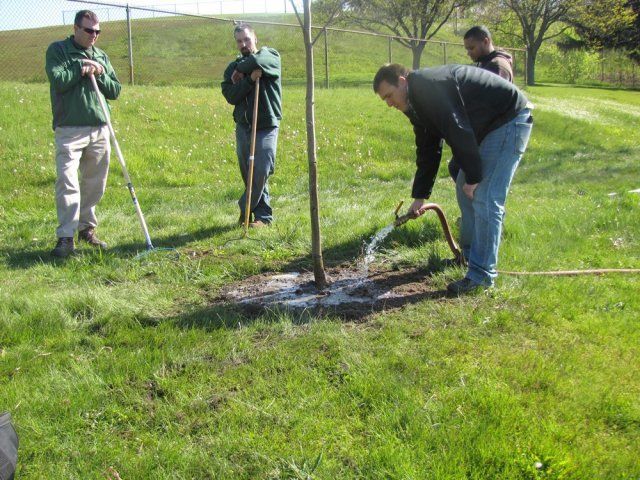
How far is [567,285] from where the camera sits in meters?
4.70

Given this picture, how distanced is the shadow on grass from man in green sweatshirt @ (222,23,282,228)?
51 centimetres

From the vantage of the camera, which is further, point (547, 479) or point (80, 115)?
point (80, 115)

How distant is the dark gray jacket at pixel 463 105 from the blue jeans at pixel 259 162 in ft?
8.44

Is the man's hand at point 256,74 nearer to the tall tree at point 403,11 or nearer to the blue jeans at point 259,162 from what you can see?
the blue jeans at point 259,162

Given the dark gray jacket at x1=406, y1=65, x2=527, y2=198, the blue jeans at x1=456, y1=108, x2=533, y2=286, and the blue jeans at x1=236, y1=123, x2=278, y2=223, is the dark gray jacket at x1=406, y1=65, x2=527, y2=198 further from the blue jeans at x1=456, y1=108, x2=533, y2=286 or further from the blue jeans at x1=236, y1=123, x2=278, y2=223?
the blue jeans at x1=236, y1=123, x2=278, y2=223

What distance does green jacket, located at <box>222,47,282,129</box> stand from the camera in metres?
6.44

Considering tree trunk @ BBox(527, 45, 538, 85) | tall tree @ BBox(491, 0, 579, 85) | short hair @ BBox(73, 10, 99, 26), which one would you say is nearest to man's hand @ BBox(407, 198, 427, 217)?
short hair @ BBox(73, 10, 99, 26)

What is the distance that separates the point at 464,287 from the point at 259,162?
3072mm

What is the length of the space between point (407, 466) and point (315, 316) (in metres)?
1.77

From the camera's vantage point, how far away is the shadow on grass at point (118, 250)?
5.64m

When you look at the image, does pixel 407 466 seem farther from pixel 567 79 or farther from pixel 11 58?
pixel 567 79

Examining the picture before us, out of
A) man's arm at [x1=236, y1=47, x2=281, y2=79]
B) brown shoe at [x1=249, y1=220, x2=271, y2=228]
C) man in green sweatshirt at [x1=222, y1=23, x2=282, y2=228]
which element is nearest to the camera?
man's arm at [x1=236, y1=47, x2=281, y2=79]

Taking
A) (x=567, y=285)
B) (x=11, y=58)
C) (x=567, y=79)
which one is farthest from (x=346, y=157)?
(x=567, y=79)

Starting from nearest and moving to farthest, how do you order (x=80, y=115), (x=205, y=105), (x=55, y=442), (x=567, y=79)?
(x=55, y=442)
(x=80, y=115)
(x=205, y=105)
(x=567, y=79)
